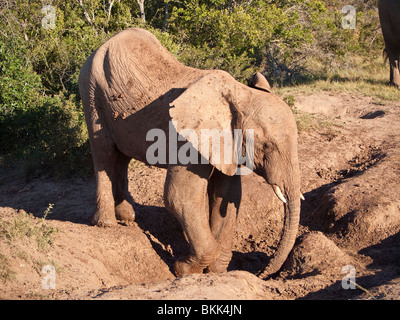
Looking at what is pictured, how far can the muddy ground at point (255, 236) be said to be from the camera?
4160 mm

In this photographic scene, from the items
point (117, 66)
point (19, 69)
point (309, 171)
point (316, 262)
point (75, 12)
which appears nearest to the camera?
point (316, 262)

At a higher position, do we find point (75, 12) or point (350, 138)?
point (75, 12)

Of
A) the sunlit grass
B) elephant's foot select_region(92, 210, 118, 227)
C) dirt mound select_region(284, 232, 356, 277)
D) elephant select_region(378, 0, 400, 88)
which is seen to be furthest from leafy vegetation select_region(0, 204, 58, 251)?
elephant select_region(378, 0, 400, 88)

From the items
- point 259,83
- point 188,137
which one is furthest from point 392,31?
point 188,137

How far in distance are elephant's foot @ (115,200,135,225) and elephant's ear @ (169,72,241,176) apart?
2029 mm

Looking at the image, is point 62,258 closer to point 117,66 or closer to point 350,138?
point 117,66

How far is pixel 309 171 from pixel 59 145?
3.85m

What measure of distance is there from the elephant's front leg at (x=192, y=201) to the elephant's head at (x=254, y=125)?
0.24 metres

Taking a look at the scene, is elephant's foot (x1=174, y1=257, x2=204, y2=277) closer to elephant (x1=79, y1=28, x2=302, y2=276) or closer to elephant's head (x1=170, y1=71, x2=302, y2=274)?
elephant (x1=79, y1=28, x2=302, y2=276)

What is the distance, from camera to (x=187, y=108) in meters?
4.59

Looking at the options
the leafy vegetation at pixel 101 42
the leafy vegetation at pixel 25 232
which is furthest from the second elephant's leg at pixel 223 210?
the leafy vegetation at pixel 101 42

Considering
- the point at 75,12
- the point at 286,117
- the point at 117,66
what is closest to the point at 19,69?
the point at 75,12

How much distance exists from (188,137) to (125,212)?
6.77 ft
